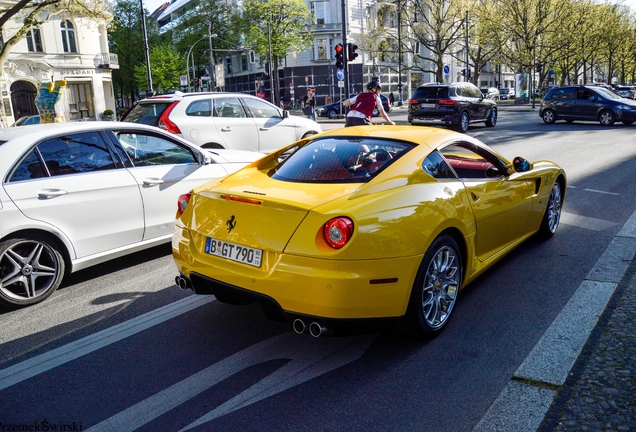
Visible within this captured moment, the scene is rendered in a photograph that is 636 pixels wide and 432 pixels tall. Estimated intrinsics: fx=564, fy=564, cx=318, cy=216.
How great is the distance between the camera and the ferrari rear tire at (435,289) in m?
3.57

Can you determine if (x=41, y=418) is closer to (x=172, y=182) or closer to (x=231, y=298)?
(x=231, y=298)

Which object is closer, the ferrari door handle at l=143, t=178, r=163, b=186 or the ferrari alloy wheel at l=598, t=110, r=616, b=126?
the ferrari door handle at l=143, t=178, r=163, b=186

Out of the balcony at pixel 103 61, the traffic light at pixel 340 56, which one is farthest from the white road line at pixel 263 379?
the balcony at pixel 103 61

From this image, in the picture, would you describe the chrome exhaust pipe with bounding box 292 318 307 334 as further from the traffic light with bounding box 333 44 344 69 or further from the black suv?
the traffic light with bounding box 333 44 344 69

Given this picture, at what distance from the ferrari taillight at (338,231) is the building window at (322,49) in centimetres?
5852

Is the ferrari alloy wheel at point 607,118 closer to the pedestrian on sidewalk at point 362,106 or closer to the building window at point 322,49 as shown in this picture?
the pedestrian on sidewalk at point 362,106

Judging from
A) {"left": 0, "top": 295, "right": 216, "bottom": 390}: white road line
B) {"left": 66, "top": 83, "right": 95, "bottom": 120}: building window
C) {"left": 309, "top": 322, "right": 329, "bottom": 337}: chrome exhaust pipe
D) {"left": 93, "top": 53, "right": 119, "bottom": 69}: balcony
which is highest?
{"left": 93, "top": 53, "right": 119, "bottom": 69}: balcony

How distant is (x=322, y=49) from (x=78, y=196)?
5767 cm

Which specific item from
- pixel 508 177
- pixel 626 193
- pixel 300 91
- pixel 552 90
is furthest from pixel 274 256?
pixel 300 91

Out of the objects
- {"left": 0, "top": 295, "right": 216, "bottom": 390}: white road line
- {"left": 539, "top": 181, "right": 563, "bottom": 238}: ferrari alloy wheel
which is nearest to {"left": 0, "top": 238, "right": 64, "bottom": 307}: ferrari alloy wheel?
{"left": 0, "top": 295, "right": 216, "bottom": 390}: white road line

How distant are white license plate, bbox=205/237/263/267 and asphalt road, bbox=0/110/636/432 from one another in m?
0.64

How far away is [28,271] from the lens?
4641mm

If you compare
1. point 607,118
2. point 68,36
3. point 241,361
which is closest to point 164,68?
point 68,36

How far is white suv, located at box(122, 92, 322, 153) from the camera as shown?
9.83 metres
